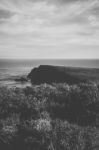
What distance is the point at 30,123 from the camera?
606 centimetres

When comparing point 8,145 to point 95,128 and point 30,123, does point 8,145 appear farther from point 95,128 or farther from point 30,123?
point 95,128

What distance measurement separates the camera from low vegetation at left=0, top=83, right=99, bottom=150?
16.1 ft

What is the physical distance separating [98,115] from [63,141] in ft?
10.1

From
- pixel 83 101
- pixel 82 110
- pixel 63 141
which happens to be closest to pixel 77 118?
pixel 82 110

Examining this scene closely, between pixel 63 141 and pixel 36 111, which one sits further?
pixel 36 111

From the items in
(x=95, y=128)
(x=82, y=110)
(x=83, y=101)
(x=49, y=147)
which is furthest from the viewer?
(x=83, y=101)

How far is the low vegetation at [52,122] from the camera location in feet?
16.1

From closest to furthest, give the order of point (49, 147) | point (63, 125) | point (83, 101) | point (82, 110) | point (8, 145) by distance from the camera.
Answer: point (49, 147)
point (8, 145)
point (63, 125)
point (82, 110)
point (83, 101)

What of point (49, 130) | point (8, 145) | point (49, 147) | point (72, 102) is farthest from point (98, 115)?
point (8, 145)

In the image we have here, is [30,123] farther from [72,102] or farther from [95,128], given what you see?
[72,102]

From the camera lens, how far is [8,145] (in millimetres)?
5004

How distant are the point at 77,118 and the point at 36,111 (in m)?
1.73

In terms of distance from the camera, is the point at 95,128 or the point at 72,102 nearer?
the point at 95,128

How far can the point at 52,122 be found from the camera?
620 cm
